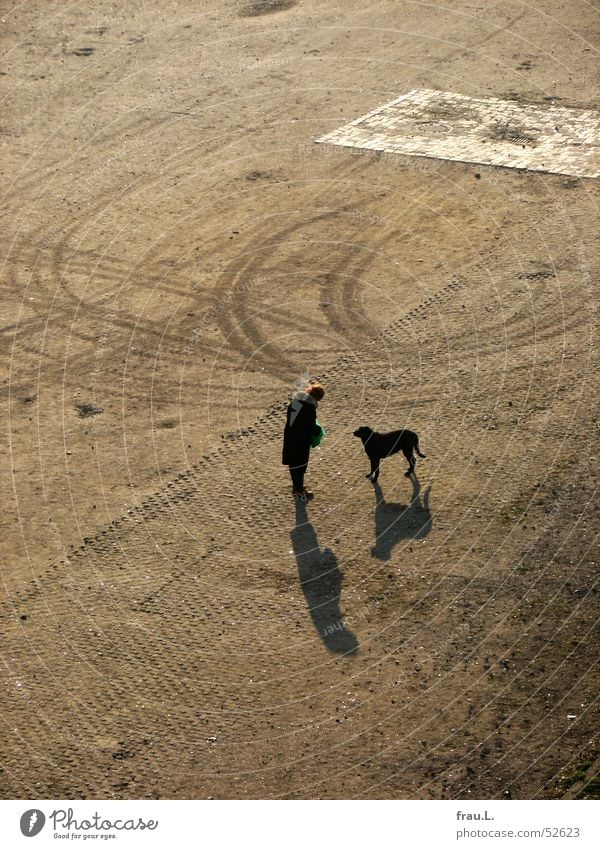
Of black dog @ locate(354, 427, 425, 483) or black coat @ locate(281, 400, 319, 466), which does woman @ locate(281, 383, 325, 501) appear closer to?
black coat @ locate(281, 400, 319, 466)

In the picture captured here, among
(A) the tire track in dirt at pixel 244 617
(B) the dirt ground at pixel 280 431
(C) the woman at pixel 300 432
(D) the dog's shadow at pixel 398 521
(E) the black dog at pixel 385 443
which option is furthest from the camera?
(E) the black dog at pixel 385 443

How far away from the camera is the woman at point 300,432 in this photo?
56.2ft

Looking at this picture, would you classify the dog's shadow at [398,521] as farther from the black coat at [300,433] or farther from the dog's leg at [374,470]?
the black coat at [300,433]

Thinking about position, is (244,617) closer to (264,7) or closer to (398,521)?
(398,521)

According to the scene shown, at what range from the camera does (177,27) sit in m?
33.8

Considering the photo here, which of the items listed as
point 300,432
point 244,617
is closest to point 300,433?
point 300,432

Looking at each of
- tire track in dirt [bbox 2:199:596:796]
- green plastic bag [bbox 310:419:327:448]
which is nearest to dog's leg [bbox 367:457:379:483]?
tire track in dirt [bbox 2:199:596:796]

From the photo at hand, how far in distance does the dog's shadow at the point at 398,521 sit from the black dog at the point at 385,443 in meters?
0.50

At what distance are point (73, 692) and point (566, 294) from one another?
38.2ft

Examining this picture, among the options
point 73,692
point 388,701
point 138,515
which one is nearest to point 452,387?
point 138,515

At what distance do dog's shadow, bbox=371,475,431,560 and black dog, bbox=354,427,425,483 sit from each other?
1.65 feet

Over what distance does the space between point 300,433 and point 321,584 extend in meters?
2.30

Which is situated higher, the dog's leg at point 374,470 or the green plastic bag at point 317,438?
the green plastic bag at point 317,438

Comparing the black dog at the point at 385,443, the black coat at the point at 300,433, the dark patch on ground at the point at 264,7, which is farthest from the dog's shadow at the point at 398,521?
the dark patch on ground at the point at 264,7
